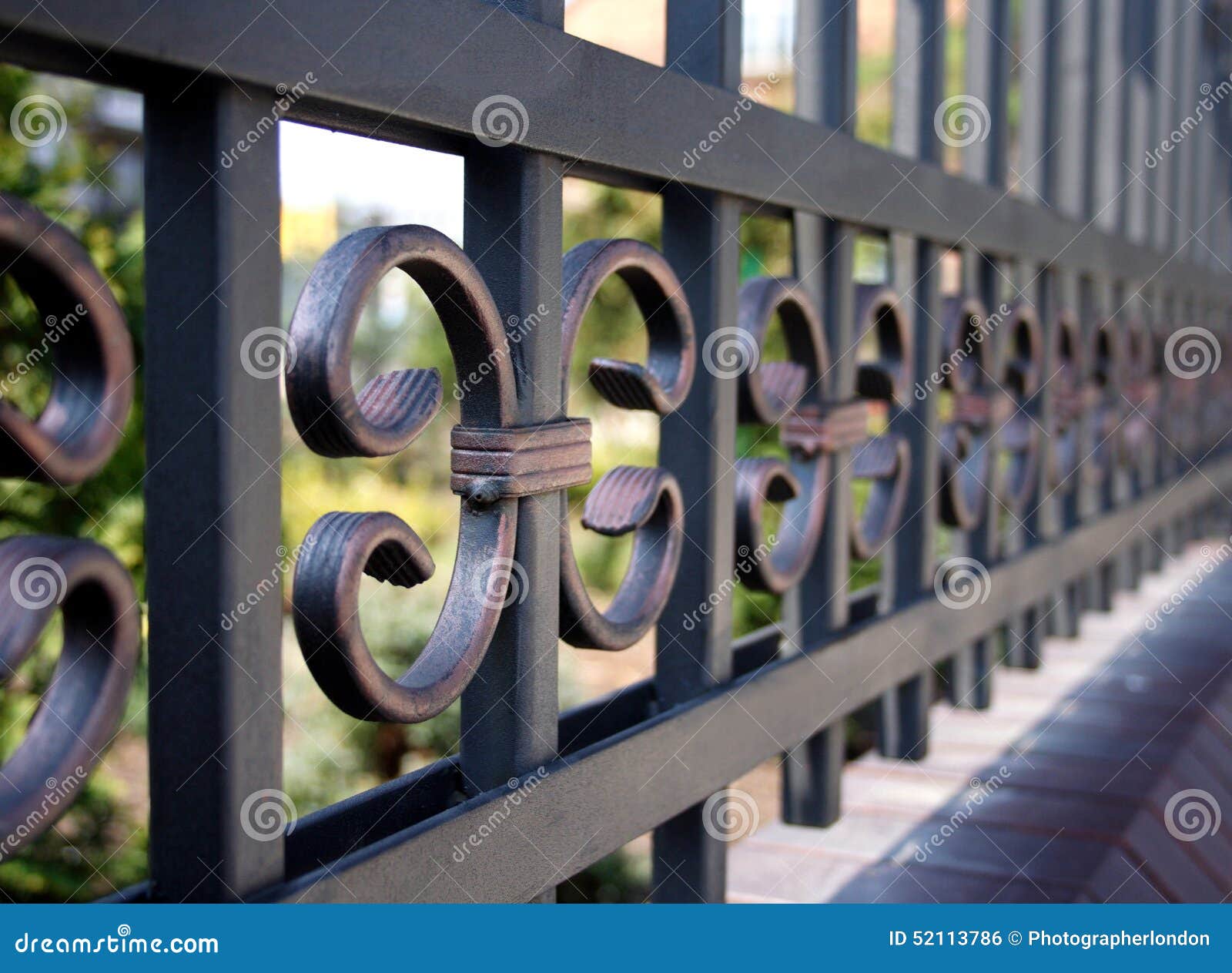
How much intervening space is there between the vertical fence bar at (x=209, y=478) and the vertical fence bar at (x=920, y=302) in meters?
1.06

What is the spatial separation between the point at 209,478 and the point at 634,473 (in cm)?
41

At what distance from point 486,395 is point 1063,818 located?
1118 millimetres

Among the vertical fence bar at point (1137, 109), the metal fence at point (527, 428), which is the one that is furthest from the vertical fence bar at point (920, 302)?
the vertical fence bar at point (1137, 109)

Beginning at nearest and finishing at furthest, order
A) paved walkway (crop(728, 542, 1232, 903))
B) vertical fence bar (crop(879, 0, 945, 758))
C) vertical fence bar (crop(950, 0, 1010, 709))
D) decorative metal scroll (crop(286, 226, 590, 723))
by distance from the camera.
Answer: decorative metal scroll (crop(286, 226, 590, 723))
paved walkway (crop(728, 542, 1232, 903))
vertical fence bar (crop(879, 0, 945, 758))
vertical fence bar (crop(950, 0, 1010, 709))

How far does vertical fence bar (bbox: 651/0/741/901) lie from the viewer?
3.70 feet

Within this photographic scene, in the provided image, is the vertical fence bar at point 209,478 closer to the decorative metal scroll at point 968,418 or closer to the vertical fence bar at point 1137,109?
Result: the decorative metal scroll at point 968,418

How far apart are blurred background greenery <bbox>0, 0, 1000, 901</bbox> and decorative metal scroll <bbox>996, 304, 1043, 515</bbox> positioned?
1.31ft

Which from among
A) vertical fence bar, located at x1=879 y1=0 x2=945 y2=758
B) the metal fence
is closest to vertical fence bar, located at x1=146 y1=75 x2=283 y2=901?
the metal fence

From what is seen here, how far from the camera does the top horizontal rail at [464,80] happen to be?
63 cm

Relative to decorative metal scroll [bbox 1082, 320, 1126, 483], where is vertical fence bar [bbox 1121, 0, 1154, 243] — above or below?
above

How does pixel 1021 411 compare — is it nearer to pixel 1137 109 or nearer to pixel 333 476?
pixel 1137 109

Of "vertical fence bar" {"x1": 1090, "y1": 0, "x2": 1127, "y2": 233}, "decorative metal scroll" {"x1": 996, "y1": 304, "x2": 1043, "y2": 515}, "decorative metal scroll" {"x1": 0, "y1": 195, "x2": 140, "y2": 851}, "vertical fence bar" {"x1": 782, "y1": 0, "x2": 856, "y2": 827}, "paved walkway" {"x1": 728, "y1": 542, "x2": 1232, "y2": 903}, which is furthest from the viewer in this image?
"vertical fence bar" {"x1": 1090, "y1": 0, "x2": 1127, "y2": 233}

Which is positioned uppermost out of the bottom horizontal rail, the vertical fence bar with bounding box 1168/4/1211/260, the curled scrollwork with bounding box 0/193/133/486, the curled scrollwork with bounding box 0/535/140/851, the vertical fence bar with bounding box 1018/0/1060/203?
the vertical fence bar with bounding box 1168/4/1211/260

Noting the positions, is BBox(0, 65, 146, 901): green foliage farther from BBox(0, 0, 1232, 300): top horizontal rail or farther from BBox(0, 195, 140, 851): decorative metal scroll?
BBox(0, 195, 140, 851): decorative metal scroll
